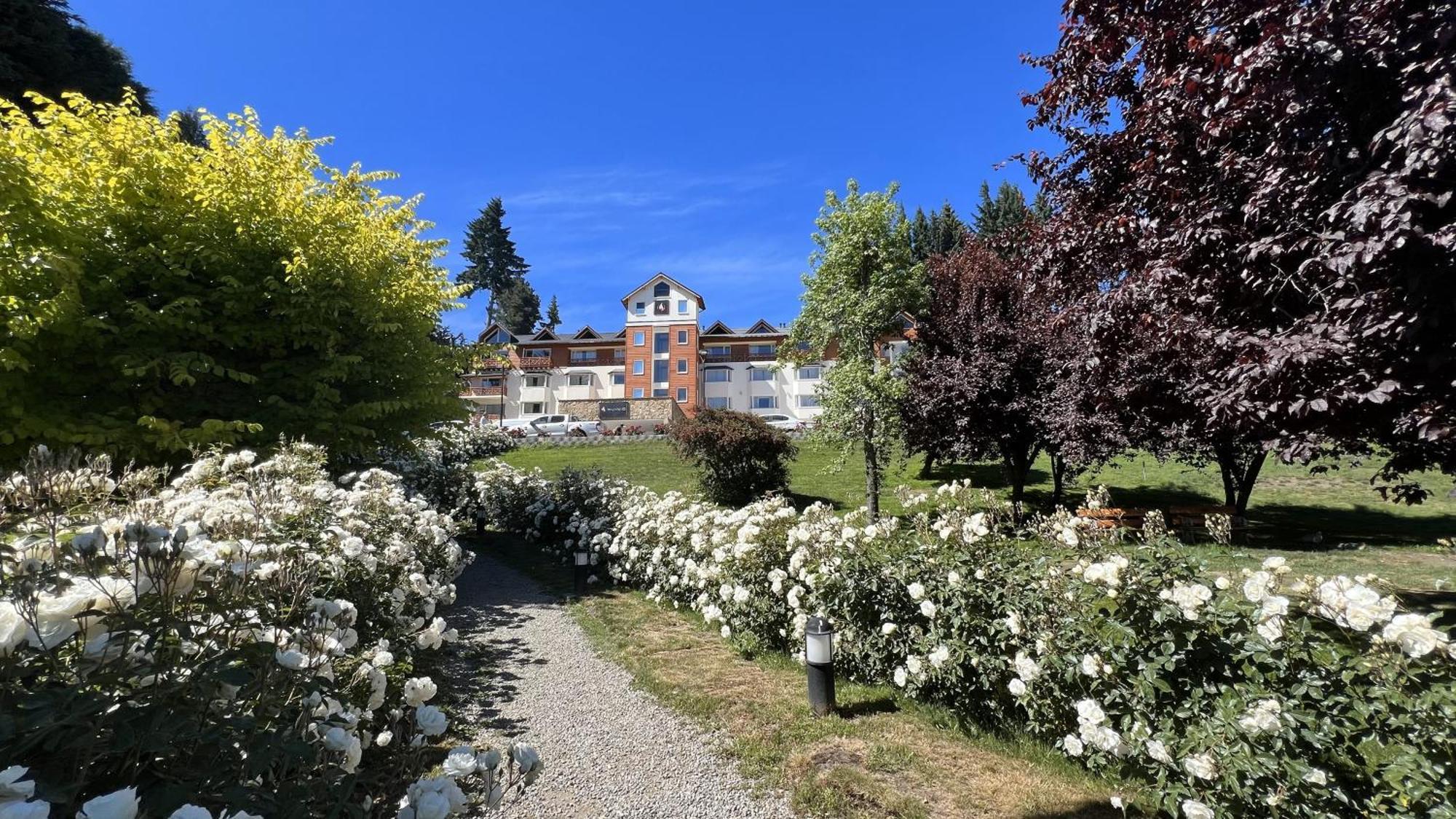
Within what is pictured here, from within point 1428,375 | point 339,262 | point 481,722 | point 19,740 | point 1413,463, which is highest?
point 339,262

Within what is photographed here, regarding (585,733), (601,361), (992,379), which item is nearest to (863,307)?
(992,379)

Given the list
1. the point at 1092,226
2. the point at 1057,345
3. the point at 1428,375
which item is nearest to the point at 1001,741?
the point at 1428,375

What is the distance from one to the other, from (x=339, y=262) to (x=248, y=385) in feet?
7.25

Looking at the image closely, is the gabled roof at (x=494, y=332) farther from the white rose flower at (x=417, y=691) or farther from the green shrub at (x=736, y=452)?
the white rose flower at (x=417, y=691)

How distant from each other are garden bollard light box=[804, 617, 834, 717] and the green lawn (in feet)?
14.7

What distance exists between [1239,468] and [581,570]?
13840mm

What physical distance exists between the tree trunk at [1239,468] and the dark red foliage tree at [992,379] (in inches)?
125

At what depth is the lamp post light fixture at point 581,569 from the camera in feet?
30.0

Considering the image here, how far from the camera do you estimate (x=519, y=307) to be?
71.2 meters

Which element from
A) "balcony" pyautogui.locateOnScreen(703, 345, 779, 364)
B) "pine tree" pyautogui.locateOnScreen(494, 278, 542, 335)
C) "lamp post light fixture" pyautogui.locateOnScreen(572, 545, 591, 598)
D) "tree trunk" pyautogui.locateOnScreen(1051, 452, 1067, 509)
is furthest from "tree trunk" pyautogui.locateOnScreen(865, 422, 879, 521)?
"pine tree" pyautogui.locateOnScreen(494, 278, 542, 335)

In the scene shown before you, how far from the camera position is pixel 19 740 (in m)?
1.28

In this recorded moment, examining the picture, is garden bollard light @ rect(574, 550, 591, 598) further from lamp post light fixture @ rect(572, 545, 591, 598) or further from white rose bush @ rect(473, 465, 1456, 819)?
white rose bush @ rect(473, 465, 1456, 819)

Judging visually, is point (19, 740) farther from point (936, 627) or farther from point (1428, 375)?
point (1428, 375)

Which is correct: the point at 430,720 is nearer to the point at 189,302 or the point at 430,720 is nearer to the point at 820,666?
the point at 820,666
